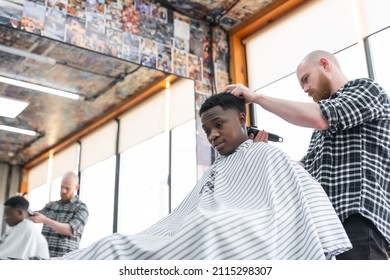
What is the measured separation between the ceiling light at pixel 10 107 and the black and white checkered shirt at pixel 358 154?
1.88 meters

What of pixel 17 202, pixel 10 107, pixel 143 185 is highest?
pixel 10 107

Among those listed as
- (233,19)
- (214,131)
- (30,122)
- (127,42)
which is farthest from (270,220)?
(233,19)

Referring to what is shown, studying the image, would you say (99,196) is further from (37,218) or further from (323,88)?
→ (323,88)

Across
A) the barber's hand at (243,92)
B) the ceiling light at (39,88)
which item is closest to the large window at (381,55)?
the barber's hand at (243,92)

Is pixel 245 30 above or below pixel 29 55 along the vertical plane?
above

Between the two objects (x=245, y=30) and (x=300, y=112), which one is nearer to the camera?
(x=300, y=112)

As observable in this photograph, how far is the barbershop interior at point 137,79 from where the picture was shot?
2754 millimetres

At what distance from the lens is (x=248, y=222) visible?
3.79ft

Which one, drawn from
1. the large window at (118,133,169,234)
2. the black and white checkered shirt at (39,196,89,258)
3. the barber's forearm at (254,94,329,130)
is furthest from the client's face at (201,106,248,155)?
the large window at (118,133,169,234)

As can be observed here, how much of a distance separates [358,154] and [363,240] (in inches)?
10.8

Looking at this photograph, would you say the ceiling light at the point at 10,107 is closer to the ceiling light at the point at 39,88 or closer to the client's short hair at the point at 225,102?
the ceiling light at the point at 39,88

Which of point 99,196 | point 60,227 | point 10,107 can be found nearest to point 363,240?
point 60,227

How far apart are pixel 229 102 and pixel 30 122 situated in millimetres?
1534

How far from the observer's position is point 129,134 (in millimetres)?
3104
